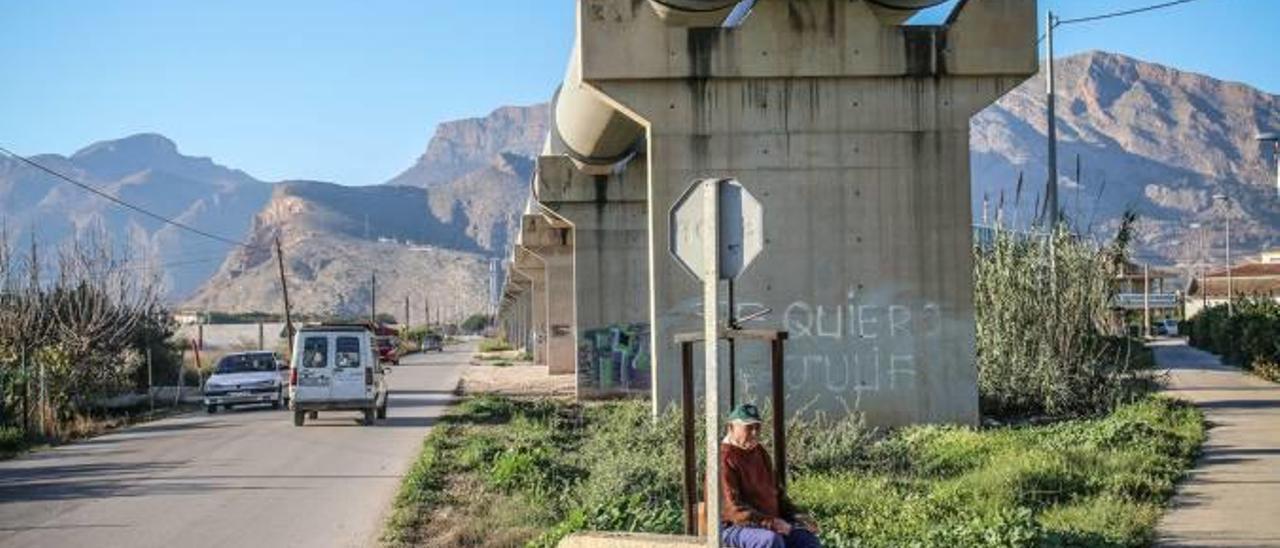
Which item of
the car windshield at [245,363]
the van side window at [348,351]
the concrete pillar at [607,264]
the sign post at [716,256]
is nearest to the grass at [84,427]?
the car windshield at [245,363]

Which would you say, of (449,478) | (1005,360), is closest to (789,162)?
(1005,360)

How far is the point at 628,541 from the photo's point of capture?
889cm

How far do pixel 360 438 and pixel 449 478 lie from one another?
25.6 ft

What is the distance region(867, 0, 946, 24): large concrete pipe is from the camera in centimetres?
1991

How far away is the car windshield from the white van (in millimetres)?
7879

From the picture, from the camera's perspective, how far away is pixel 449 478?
1759 centimetres

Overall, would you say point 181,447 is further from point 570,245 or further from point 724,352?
point 570,245

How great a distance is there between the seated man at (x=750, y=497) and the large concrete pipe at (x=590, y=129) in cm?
1577

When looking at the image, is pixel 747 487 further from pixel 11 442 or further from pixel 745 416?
pixel 11 442

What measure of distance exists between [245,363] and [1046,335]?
20714 mm

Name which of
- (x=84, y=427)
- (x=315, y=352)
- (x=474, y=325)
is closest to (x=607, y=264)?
(x=315, y=352)

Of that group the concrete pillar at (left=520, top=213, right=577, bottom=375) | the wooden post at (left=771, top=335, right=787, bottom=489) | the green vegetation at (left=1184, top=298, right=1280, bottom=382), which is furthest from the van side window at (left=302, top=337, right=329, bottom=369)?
the concrete pillar at (left=520, top=213, right=577, bottom=375)

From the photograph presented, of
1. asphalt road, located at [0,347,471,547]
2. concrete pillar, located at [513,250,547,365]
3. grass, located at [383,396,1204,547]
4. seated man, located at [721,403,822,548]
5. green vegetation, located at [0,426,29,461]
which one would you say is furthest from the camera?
concrete pillar, located at [513,250,547,365]

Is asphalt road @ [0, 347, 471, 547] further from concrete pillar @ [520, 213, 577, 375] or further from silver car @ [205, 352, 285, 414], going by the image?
concrete pillar @ [520, 213, 577, 375]
